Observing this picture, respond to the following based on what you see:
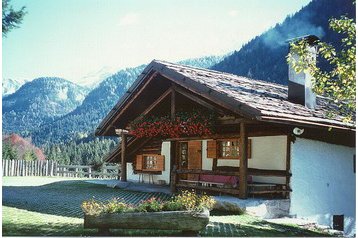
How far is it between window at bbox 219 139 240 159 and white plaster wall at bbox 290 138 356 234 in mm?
2448

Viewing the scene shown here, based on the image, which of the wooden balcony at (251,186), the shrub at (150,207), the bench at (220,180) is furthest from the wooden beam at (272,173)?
the shrub at (150,207)

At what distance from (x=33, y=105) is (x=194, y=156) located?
32.6 metres

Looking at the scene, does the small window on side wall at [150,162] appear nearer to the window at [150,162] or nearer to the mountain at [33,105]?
the window at [150,162]

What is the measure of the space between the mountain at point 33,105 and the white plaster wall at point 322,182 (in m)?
19.7

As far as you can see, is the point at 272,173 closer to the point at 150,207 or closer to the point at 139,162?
the point at 150,207

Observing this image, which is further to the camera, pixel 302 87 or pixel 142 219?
pixel 302 87

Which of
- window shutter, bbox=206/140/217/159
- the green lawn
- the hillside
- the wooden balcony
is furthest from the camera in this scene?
the hillside

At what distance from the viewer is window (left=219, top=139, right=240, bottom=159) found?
1380 cm

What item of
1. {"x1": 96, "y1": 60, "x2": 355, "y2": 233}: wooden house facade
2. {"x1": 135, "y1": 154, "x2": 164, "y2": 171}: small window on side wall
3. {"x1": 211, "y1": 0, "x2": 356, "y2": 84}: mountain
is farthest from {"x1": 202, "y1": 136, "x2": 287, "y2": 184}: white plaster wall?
{"x1": 211, "y1": 0, "x2": 356, "y2": 84}: mountain

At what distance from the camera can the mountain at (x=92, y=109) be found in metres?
60.1

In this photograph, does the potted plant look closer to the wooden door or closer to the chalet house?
the chalet house

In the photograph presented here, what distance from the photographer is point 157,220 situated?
740 centimetres

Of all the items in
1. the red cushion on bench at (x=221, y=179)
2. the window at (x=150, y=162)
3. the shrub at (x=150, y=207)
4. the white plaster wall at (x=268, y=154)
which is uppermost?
the white plaster wall at (x=268, y=154)

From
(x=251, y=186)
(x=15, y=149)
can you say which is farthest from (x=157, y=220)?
(x=15, y=149)
